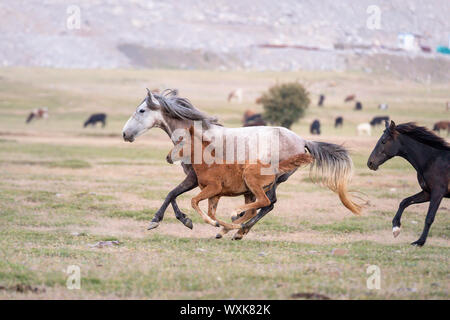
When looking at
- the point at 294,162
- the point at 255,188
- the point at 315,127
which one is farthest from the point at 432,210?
the point at 315,127

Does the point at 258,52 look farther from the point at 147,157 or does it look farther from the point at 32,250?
the point at 32,250

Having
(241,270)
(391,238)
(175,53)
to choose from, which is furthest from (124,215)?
(175,53)

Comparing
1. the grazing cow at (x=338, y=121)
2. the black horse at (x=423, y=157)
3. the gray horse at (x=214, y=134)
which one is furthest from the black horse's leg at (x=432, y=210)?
the grazing cow at (x=338, y=121)

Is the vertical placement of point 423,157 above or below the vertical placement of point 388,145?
below

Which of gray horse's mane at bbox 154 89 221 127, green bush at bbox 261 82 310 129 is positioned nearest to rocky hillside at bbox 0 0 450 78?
green bush at bbox 261 82 310 129

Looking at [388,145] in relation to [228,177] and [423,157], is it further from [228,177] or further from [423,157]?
[228,177]

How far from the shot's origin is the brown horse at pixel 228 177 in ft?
32.4

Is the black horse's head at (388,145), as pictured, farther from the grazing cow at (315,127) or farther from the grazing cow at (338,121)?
the grazing cow at (338,121)

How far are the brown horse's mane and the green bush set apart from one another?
29.3m

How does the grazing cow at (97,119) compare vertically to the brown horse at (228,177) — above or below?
above

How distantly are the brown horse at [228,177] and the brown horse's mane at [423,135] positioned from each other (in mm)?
1597

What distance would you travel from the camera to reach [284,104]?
40.2m

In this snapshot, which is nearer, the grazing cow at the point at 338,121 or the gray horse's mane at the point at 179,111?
the gray horse's mane at the point at 179,111

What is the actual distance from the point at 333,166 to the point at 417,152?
4.01ft
